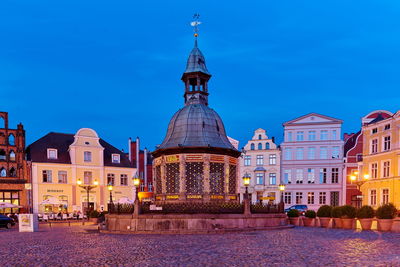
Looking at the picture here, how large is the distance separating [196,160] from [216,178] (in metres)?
2.18

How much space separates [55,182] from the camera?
161ft

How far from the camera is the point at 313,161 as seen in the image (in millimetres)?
54281

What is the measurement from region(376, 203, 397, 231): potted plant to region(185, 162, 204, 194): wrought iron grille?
1237 cm

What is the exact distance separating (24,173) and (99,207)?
10812 mm

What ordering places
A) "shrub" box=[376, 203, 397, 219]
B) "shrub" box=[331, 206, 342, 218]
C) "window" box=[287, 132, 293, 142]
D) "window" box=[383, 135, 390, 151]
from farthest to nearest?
"window" box=[287, 132, 293, 142], "window" box=[383, 135, 390, 151], "shrub" box=[331, 206, 342, 218], "shrub" box=[376, 203, 397, 219]

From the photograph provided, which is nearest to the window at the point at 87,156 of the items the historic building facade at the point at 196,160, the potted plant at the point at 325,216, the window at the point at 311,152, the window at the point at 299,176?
the historic building facade at the point at 196,160

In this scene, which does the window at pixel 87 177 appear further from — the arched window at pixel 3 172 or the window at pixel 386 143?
the window at pixel 386 143

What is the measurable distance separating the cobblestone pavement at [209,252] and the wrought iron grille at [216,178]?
899 cm

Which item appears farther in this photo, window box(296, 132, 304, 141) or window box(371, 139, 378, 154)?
window box(296, 132, 304, 141)

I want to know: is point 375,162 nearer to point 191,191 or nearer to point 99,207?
point 191,191

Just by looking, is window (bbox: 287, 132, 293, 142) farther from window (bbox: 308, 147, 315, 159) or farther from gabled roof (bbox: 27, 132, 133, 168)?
gabled roof (bbox: 27, 132, 133, 168)

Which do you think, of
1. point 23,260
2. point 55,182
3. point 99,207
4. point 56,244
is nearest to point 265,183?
point 99,207

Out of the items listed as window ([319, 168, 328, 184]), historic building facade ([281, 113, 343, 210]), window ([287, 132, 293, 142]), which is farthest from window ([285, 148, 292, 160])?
window ([319, 168, 328, 184])

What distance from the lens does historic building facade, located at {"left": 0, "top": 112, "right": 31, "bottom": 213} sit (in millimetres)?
46281
